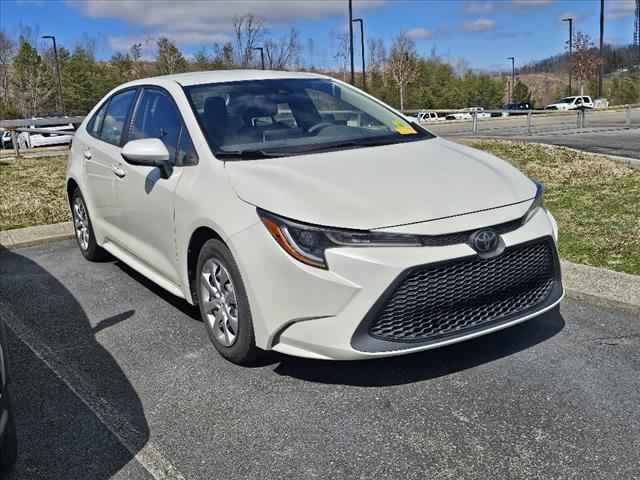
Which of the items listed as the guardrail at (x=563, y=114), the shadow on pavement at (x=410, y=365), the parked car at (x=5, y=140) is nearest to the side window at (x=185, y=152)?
the shadow on pavement at (x=410, y=365)

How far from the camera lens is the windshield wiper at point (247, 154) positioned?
3.91 meters

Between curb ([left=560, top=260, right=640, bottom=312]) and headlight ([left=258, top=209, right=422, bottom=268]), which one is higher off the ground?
headlight ([left=258, top=209, right=422, bottom=268])

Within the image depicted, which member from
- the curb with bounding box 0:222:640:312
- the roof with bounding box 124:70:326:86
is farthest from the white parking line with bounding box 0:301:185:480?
the curb with bounding box 0:222:640:312

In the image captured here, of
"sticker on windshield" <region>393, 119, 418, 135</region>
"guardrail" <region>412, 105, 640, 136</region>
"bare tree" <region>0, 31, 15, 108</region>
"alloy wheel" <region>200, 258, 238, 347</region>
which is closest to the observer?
"alloy wheel" <region>200, 258, 238, 347</region>

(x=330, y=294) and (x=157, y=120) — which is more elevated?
(x=157, y=120)

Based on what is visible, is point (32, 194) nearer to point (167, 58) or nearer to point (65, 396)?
point (65, 396)

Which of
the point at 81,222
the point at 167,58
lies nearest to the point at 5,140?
the point at 167,58

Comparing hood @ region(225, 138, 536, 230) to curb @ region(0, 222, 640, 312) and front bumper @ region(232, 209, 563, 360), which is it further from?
curb @ region(0, 222, 640, 312)

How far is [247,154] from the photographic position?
3947mm

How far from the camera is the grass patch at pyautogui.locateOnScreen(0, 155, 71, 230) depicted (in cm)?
821

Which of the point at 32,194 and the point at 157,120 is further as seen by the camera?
the point at 32,194

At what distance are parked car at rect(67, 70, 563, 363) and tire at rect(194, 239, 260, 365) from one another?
11 mm

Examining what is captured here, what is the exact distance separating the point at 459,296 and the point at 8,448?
80.6 inches

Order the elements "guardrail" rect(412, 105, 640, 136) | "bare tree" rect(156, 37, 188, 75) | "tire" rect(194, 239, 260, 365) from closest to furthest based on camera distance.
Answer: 1. "tire" rect(194, 239, 260, 365)
2. "guardrail" rect(412, 105, 640, 136)
3. "bare tree" rect(156, 37, 188, 75)
